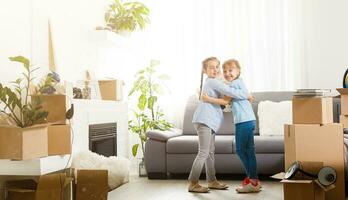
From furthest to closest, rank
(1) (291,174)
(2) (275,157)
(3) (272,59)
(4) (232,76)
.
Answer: (3) (272,59) < (2) (275,157) < (4) (232,76) < (1) (291,174)

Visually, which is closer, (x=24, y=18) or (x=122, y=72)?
(x=24, y=18)

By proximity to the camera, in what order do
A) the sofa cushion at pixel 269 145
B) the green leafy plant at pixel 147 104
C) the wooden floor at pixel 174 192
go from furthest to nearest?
the green leafy plant at pixel 147 104 < the sofa cushion at pixel 269 145 < the wooden floor at pixel 174 192

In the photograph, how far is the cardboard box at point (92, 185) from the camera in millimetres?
3387

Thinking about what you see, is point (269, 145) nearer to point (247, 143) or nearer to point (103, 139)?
point (247, 143)

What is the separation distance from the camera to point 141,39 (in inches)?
249

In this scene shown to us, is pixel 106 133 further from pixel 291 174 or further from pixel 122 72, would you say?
pixel 291 174

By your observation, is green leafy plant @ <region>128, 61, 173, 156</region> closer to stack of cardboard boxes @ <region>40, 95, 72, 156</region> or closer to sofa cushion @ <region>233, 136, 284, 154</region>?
sofa cushion @ <region>233, 136, 284, 154</region>

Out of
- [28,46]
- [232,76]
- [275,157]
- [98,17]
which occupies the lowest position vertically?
[275,157]

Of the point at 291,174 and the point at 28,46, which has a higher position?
the point at 28,46

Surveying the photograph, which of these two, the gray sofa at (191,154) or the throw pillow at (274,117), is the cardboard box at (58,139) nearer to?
the gray sofa at (191,154)

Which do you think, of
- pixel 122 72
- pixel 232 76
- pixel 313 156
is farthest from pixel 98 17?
pixel 313 156

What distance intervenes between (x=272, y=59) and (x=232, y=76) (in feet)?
5.96

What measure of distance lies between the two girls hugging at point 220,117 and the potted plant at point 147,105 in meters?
1.47

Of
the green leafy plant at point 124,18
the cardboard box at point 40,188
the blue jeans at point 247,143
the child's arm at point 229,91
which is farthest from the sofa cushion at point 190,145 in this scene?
the cardboard box at point 40,188
